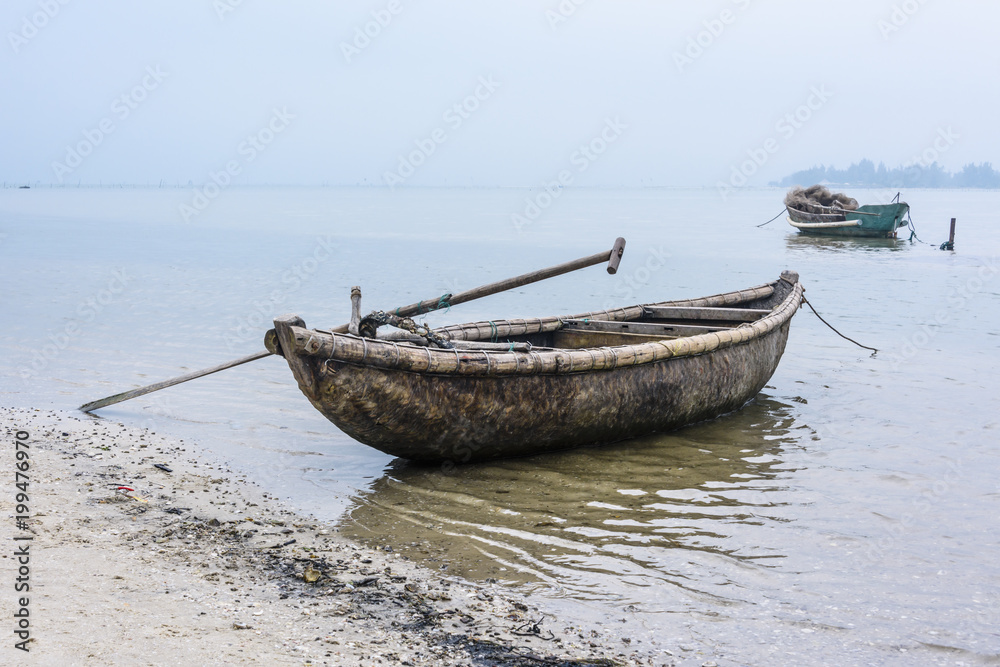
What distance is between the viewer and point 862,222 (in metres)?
33.2

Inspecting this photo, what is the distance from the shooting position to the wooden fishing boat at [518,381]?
512 cm

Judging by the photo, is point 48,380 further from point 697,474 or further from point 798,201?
point 798,201

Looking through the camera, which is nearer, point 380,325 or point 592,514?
point 592,514

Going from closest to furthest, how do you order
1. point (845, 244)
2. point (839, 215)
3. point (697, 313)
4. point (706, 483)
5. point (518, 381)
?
1. point (518, 381)
2. point (706, 483)
3. point (697, 313)
4. point (845, 244)
5. point (839, 215)

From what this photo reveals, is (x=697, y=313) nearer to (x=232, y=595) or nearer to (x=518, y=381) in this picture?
(x=518, y=381)

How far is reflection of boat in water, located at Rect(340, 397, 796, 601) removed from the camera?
452 cm

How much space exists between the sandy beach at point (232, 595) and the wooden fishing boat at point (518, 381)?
915 mm

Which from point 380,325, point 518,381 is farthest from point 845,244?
point 380,325

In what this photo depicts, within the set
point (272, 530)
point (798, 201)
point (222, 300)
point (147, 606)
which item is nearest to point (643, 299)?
point (222, 300)

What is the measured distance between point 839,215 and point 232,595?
116 feet

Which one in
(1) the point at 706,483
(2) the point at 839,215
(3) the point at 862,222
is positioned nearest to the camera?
(1) the point at 706,483

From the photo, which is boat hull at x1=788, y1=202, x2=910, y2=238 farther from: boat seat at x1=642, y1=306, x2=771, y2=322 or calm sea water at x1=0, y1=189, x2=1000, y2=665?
boat seat at x1=642, y1=306, x2=771, y2=322

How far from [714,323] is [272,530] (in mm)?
5783

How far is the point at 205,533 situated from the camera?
470 cm
